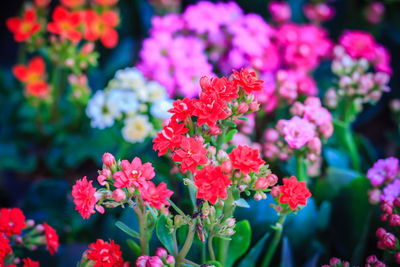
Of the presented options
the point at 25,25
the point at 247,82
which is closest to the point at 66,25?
the point at 25,25

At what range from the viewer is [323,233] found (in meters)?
1.02

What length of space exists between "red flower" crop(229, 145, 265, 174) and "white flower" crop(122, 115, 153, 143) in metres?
0.55

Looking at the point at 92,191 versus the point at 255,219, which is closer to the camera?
the point at 92,191

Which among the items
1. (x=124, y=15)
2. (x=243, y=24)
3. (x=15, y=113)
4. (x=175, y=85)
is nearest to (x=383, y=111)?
(x=243, y=24)

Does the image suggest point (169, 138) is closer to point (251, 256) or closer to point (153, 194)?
point (153, 194)

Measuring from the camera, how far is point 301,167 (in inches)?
35.9

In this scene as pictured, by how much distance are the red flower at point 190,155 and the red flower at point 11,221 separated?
350 millimetres

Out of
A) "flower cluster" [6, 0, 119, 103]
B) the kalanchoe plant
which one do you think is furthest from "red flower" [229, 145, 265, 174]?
"flower cluster" [6, 0, 119, 103]

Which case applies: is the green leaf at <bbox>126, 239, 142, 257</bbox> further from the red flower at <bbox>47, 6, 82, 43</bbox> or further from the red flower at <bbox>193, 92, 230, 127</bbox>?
the red flower at <bbox>47, 6, 82, 43</bbox>

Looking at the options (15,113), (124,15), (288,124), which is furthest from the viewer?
(124,15)

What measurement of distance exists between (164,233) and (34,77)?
893mm

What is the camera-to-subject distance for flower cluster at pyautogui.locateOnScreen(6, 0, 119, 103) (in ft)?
3.83

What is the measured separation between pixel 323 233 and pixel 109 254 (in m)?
0.62

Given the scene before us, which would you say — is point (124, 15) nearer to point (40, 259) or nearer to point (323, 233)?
point (40, 259)
